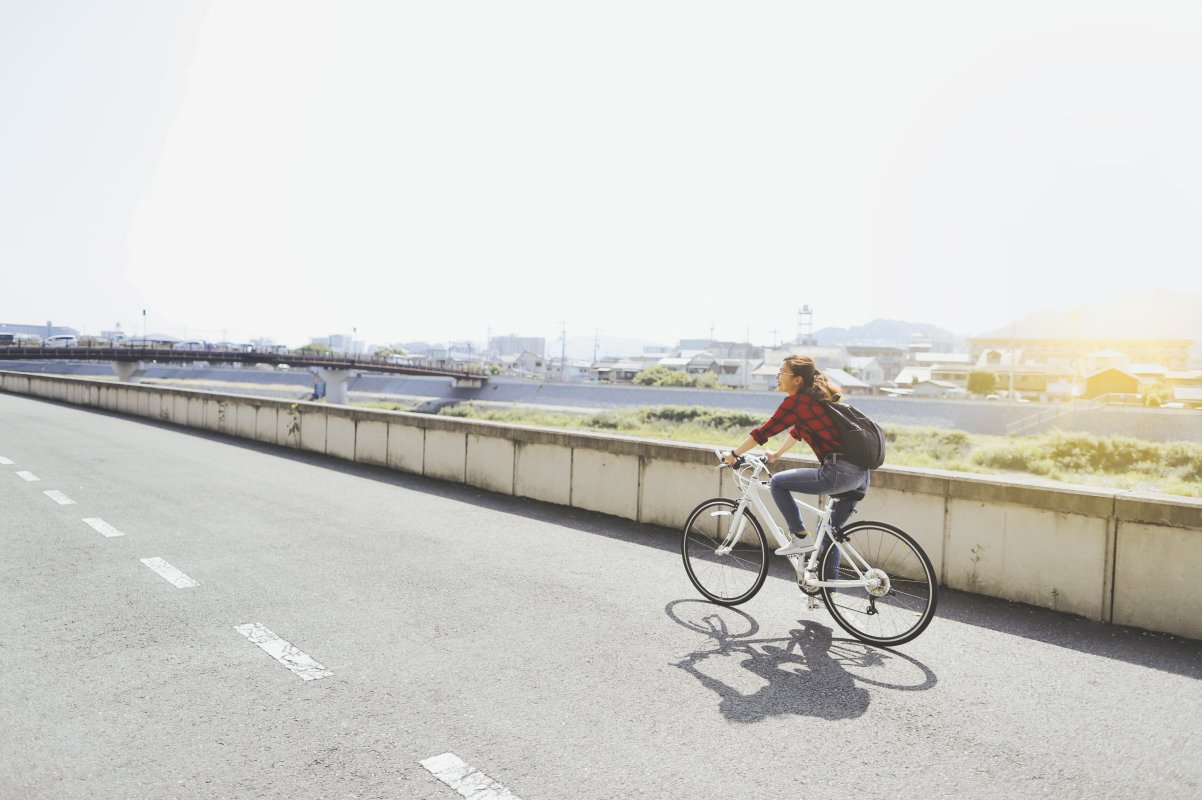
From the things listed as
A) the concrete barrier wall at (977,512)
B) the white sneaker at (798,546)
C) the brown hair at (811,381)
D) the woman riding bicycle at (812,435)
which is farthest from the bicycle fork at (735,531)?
the concrete barrier wall at (977,512)

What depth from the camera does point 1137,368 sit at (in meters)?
104

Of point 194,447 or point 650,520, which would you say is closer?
point 650,520

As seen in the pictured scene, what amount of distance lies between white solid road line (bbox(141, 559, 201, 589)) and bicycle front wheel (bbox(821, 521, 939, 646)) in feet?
16.9

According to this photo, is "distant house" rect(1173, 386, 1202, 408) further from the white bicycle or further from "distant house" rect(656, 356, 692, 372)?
the white bicycle

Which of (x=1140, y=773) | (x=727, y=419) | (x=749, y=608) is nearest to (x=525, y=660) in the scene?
(x=749, y=608)

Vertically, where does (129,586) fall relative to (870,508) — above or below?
below

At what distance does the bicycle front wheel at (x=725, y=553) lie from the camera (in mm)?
6188

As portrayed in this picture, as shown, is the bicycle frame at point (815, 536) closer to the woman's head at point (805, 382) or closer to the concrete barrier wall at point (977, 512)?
the woman's head at point (805, 382)

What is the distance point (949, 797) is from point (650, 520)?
6.06m

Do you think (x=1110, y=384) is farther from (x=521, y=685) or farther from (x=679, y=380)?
(x=521, y=685)

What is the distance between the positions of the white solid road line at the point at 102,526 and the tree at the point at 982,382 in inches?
4042

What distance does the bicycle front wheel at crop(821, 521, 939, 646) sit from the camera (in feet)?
17.5

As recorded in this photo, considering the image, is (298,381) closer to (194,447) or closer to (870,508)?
(194,447)

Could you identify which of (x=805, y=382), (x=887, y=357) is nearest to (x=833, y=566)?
(x=805, y=382)
